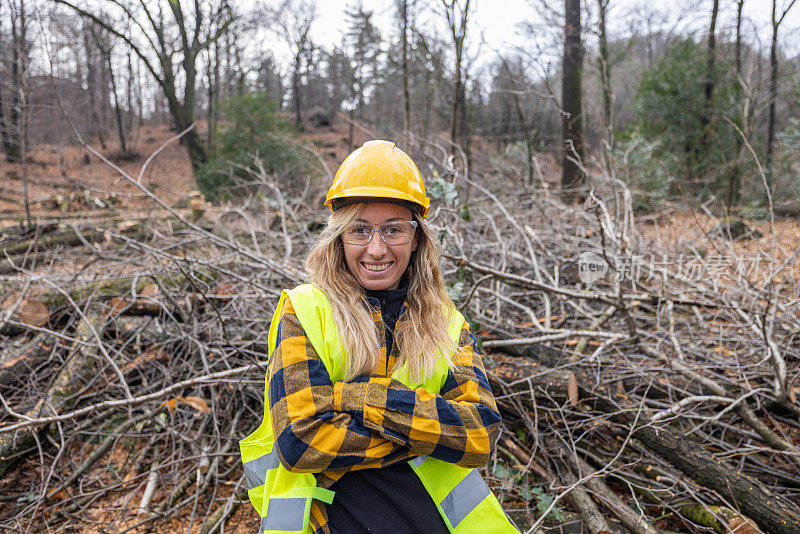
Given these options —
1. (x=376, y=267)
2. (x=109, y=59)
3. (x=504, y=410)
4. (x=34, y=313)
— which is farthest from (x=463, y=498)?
(x=109, y=59)

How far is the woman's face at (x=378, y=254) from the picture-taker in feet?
4.93

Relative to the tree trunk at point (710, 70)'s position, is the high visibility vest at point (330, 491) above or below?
below

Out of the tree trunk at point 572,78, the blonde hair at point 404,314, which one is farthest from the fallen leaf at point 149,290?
the tree trunk at point 572,78

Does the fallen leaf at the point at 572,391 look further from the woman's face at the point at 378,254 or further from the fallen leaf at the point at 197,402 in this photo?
the fallen leaf at the point at 197,402

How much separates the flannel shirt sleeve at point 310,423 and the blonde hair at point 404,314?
5.3 inches

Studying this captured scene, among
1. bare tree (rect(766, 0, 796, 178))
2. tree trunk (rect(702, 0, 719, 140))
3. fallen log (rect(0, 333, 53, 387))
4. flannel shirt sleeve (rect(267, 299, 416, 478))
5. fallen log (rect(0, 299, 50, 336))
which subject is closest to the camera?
flannel shirt sleeve (rect(267, 299, 416, 478))

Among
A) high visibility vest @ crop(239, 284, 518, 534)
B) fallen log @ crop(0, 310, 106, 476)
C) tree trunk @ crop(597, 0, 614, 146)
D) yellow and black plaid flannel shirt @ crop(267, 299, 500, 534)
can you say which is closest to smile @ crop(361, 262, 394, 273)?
high visibility vest @ crop(239, 284, 518, 534)

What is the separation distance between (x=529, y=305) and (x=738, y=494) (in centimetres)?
230

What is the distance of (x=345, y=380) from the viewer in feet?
4.56

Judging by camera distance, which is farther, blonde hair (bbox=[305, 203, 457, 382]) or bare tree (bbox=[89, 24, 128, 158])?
bare tree (bbox=[89, 24, 128, 158])

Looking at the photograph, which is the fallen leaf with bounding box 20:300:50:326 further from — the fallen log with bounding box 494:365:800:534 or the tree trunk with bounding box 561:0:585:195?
the tree trunk with bounding box 561:0:585:195

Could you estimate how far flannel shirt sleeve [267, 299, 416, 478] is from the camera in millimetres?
1225

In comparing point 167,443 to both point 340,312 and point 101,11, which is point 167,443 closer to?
point 340,312

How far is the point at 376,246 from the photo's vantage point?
1485 mm
